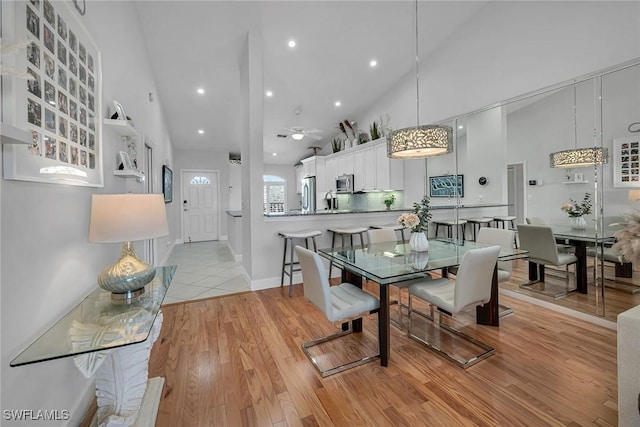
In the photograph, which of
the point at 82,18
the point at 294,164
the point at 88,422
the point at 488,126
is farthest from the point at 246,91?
the point at 294,164

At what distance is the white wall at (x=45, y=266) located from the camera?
1039 mm

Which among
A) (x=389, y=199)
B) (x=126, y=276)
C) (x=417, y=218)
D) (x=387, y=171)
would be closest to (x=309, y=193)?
(x=389, y=199)

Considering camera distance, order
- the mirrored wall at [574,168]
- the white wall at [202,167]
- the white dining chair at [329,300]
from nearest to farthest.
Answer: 1. the white dining chair at [329,300]
2. the mirrored wall at [574,168]
3. the white wall at [202,167]

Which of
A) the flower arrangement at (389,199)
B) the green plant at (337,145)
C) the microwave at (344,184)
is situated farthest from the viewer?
the green plant at (337,145)

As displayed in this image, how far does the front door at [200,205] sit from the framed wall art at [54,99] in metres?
6.43

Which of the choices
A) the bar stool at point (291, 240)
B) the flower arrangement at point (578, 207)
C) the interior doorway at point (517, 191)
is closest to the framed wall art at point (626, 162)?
the flower arrangement at point (578, 207)

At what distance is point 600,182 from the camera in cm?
263

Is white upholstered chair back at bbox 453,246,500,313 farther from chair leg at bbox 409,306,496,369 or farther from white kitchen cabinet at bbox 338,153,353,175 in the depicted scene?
white kitchen cabinet at bbox 338,153,353,175

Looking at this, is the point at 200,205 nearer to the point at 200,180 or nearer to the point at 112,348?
the point at 200,180

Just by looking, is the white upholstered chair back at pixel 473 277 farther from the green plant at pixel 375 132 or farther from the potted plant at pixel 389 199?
the green plant at pixel 375 132

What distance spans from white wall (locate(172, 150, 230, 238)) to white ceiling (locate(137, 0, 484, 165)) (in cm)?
157

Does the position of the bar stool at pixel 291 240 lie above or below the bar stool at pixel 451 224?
below

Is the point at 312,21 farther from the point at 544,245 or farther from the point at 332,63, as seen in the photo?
the point at 544,245

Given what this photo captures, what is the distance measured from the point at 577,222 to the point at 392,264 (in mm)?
2224
